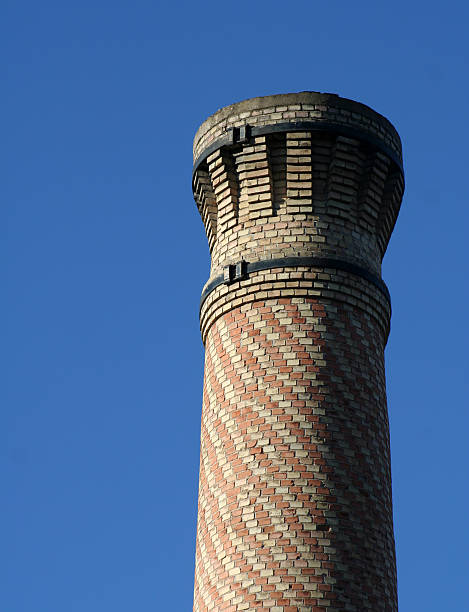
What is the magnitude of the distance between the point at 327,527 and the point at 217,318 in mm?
3454

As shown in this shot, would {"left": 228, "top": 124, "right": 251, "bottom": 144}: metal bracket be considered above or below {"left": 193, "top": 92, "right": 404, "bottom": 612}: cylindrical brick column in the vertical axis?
above

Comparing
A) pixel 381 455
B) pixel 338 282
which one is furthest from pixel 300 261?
pixel 381 455

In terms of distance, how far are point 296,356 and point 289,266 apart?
1240 millimetres

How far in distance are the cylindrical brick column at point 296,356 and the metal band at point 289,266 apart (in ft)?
0.06

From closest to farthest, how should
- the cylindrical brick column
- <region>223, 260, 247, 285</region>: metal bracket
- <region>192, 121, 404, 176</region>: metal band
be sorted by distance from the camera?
the cylindrical brick column
<region>223, 260, 247, 285</region>: metal bracket
<region>192, 121, 404, 176</region>: metal band

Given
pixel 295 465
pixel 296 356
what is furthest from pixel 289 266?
pixel 295 465

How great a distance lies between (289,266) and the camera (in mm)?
15656

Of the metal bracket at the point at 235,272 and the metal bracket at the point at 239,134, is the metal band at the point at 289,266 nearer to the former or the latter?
the metal bracket at the point at 235,272

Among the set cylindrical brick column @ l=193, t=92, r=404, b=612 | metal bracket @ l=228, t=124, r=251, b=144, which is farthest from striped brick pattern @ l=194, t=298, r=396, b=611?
metal bracket @ l=228, t=124, r=251, b=144

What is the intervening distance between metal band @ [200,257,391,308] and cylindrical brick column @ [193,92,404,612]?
0.02m

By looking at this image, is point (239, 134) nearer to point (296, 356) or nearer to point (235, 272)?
point (235, 272)

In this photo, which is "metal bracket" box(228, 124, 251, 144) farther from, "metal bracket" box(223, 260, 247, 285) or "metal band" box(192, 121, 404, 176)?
"metal bracket" box(223, 260, 247, 285)

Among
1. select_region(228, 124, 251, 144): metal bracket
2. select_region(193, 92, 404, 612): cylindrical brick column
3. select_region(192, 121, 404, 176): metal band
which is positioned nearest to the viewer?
select_region(193, 92, 404, 612): cylindrical brick column

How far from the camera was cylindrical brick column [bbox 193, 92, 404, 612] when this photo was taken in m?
14.0
